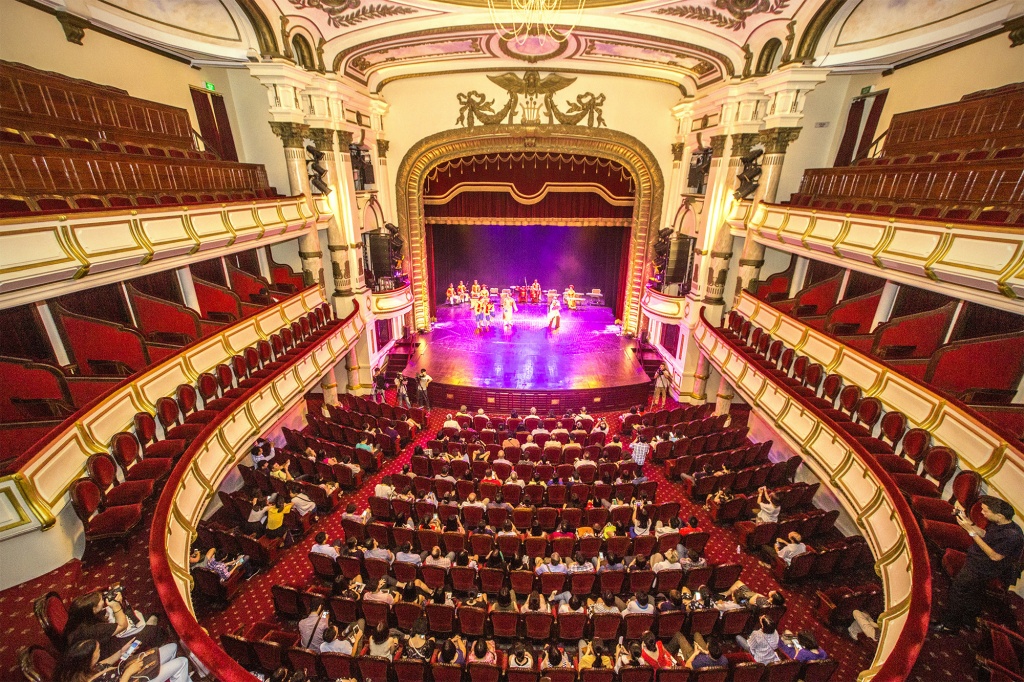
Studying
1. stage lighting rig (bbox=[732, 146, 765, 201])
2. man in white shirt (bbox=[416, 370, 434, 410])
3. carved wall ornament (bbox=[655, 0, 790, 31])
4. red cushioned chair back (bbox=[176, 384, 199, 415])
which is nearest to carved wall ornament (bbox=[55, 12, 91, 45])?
red cushioned chair back (bbox=[176, 384, 199, 415])

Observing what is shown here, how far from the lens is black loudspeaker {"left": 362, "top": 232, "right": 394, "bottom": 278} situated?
13.9 metres

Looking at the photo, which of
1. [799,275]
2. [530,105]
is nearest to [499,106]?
[530,105]

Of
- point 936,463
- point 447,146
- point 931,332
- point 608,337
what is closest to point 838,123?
point 931,332

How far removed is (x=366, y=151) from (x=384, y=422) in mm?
8519

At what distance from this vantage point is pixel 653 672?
438 cm

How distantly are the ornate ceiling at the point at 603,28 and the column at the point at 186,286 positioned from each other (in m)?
4.79

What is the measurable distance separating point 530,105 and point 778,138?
756 centimetres

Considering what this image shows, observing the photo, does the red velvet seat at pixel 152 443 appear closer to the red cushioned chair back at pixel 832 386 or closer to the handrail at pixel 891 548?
the handrail at pixel 891 548

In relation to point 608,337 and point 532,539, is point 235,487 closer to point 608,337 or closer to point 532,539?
point 532,539

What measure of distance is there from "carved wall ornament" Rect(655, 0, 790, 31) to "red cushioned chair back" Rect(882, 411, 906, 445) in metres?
8.04

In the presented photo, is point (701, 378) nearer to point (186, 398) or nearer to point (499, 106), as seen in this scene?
point (499, 106)

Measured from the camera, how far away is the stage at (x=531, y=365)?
1232 cm

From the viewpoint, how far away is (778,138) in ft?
33.6

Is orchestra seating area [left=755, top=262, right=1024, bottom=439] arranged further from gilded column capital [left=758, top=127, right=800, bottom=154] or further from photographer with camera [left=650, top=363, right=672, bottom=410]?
photographer with camera [left=650, top=363, right=672, bottom=410]
